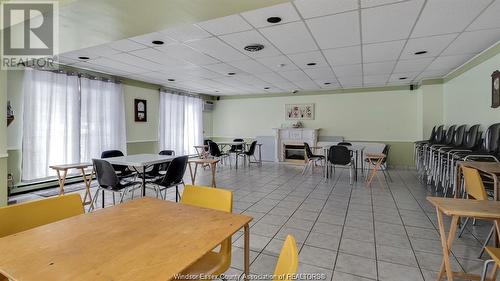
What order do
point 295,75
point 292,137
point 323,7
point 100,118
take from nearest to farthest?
point 323,7 < point 100,118 < point 295,75 < point 292,137

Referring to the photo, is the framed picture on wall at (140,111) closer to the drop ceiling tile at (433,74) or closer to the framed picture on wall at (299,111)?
the framed picture on wall at (299,111)

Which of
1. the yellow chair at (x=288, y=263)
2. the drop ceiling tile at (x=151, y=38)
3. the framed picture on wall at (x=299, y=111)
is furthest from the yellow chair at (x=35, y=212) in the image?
the framed picture on wall at (x=299, y=111)

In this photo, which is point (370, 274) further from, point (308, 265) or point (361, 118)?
point (361, 118)

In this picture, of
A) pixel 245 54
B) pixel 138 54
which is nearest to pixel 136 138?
pixel 138 54

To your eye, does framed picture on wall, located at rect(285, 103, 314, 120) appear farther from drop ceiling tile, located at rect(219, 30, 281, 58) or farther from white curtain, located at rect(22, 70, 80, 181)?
white curtain, located at rect(22, 70, 80, 181)

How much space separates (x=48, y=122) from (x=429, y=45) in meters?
6.67

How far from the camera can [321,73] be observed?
5789mm

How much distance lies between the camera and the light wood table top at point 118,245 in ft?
2.86

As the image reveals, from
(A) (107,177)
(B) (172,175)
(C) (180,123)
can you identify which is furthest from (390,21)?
(C) (180,123)

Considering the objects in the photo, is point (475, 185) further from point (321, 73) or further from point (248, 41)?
point (321, 73)

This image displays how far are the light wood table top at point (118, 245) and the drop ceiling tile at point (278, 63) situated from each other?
372 cm

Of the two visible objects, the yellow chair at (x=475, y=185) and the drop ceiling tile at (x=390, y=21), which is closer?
the yellow chair at (x=475, y=185)

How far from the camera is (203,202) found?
1772mm

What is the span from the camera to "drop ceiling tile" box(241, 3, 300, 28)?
2.68 metres
